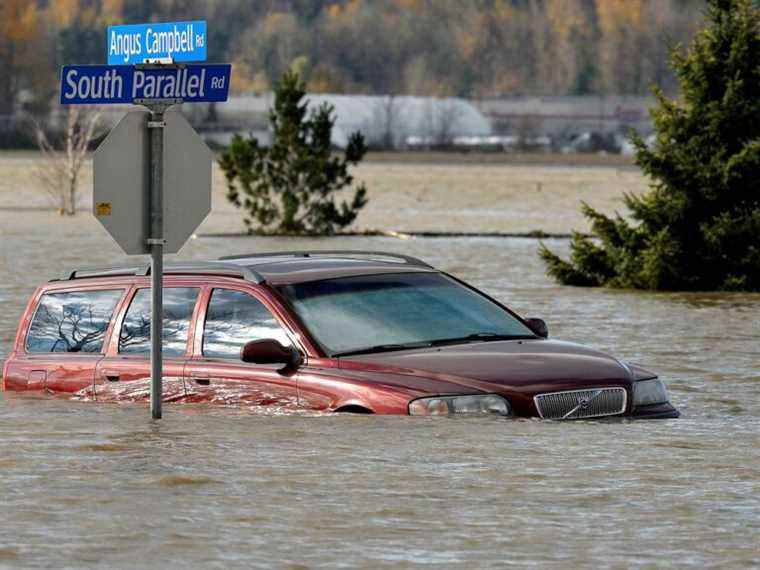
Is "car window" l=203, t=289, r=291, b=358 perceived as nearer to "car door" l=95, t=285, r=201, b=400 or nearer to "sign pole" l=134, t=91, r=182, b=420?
"car door" l=95, t=285, r=201, b=400

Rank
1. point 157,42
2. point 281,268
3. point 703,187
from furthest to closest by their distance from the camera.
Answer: point 703,187 < point 281,268 < point 157,42

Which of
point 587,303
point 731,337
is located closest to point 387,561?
point 731,337

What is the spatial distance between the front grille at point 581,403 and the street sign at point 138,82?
2655mm

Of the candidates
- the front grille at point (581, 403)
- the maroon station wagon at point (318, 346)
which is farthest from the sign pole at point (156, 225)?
the front grille at point (581, 403)

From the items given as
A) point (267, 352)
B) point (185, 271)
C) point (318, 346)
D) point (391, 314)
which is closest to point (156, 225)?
point (185, 271)

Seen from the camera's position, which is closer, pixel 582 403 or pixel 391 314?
pixel 582 403

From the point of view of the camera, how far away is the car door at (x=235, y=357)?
11734 millimetres

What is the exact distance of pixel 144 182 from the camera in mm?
11812

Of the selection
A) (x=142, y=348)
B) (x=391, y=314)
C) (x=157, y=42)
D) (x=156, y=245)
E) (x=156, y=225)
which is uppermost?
(x=157, y=42)

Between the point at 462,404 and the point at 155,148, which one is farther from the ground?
the point at 155,148

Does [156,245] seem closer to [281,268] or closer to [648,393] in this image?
[281,268]

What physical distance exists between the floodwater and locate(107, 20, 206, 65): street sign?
2141mm

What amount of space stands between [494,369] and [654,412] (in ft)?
3.92

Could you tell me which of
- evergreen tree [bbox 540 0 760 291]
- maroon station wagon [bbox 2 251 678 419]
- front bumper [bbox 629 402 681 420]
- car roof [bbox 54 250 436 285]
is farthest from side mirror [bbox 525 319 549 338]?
evergreen tree [bbox 540 0 760 291]
